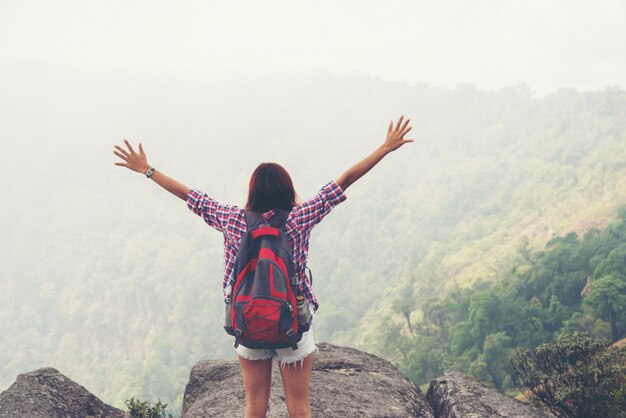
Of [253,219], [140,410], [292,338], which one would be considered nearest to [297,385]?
[292,338]

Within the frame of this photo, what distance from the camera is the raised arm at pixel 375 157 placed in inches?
174

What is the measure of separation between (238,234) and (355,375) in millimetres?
5549

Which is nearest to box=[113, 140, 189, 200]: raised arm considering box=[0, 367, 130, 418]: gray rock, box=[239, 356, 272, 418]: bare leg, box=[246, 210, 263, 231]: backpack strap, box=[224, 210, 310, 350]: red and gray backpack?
box=[246, 210, 263, 231]: backpack strap

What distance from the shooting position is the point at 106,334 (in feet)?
520

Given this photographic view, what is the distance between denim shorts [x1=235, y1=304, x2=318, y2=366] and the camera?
4.21m

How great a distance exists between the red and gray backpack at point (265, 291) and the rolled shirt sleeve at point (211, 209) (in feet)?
0.99

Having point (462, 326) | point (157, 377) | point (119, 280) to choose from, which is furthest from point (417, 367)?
point (119, 280)

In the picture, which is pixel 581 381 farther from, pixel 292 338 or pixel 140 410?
pixel 292 338

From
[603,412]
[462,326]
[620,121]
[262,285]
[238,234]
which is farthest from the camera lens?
[620,121]

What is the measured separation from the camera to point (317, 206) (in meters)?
4.33

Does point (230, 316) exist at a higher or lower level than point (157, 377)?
lower

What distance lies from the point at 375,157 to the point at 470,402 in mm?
5368

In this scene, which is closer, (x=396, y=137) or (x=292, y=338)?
(x=292, y=338)

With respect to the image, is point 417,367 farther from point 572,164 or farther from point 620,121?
point 620,121
